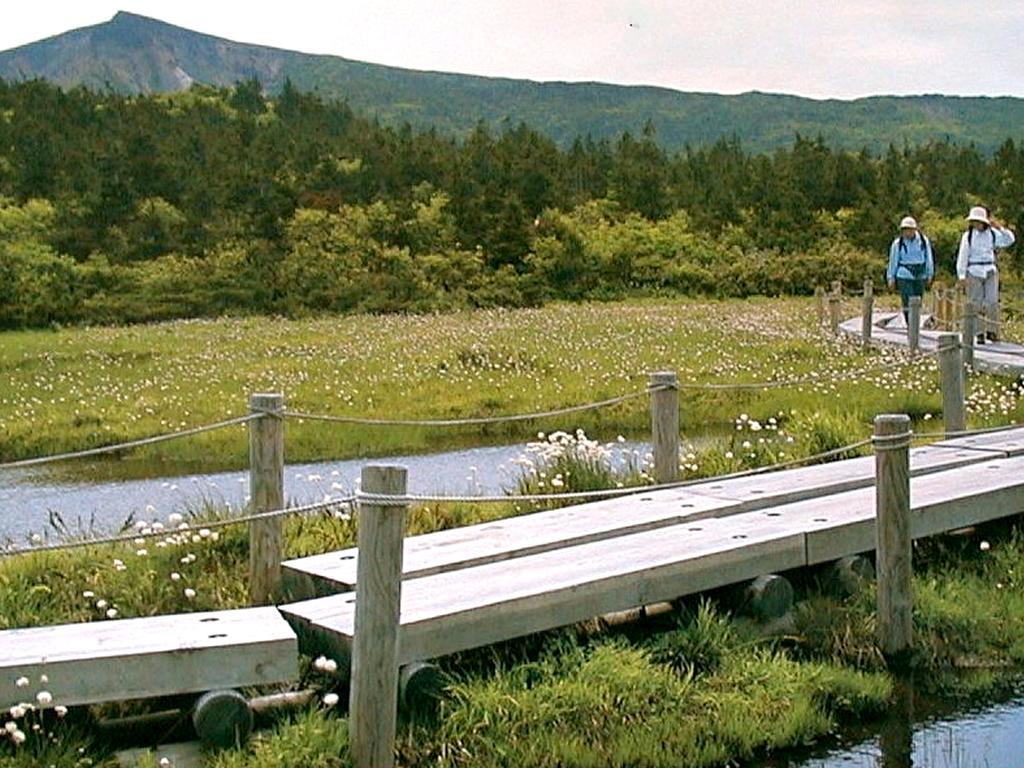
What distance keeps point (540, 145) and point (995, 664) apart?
203ft

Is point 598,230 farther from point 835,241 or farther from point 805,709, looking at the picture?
point 805,709

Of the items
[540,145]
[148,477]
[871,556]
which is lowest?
[148,477]

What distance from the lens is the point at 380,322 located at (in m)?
41.4

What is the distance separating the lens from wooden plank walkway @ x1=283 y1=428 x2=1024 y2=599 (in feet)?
26.2

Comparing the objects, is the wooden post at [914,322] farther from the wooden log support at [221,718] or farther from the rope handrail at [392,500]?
the wooden log support at [221,718]

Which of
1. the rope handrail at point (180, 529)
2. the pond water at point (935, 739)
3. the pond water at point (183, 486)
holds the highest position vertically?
the rope handrail at point (180, 529)

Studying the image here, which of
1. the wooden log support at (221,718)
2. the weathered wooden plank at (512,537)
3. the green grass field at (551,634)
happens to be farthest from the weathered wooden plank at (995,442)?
the wooden log support at (221,718)

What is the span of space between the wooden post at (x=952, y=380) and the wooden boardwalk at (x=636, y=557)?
2.28 metres

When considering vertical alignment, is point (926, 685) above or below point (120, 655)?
below

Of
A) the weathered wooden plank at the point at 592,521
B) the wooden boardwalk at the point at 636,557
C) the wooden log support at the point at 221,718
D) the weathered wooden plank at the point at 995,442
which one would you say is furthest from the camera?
the weathered wooden plank at the point at 995,442

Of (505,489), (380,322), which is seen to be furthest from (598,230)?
(505,489)

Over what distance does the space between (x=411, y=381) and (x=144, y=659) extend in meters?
17.6

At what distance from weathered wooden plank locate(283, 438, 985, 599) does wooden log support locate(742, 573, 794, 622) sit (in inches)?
36.7

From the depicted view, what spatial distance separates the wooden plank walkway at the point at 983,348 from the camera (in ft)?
62.6
